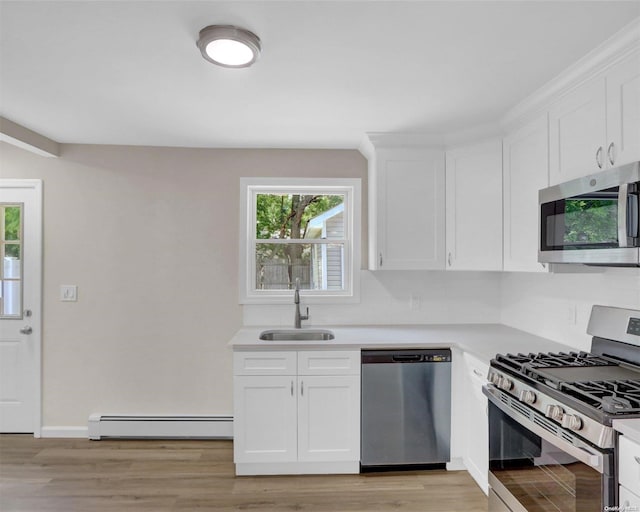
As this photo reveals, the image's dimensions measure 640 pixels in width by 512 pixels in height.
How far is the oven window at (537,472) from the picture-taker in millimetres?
1433

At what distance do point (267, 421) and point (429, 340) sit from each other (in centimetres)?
119

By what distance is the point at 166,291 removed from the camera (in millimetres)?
3266

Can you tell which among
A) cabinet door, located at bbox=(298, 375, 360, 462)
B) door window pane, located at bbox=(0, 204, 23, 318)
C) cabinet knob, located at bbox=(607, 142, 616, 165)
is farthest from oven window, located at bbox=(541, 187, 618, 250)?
door window pane, located at bbox=(0, 204, 23, 318)

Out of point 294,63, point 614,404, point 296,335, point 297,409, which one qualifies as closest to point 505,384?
point 614,404

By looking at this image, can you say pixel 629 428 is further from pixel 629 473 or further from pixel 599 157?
pixel 599 157

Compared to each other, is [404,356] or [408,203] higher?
[408,203]

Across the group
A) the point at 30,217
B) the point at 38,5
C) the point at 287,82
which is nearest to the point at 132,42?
the point at 38,5

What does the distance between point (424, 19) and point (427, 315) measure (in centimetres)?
231

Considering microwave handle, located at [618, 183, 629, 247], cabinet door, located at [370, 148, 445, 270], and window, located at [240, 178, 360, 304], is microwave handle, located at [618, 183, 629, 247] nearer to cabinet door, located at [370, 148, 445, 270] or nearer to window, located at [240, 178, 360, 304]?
cabinet door, located at [370, 148, 445, 270]

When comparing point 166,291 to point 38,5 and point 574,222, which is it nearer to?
point 38,5

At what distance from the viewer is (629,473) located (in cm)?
129

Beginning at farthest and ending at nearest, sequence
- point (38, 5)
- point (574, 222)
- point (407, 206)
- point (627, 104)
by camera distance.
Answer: point (407, 206)
point (574, 222)
point (627, 104)
point (38, 5)

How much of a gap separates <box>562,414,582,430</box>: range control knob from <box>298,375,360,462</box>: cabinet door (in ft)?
4.37

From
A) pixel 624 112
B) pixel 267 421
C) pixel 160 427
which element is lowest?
pixel 160 427
